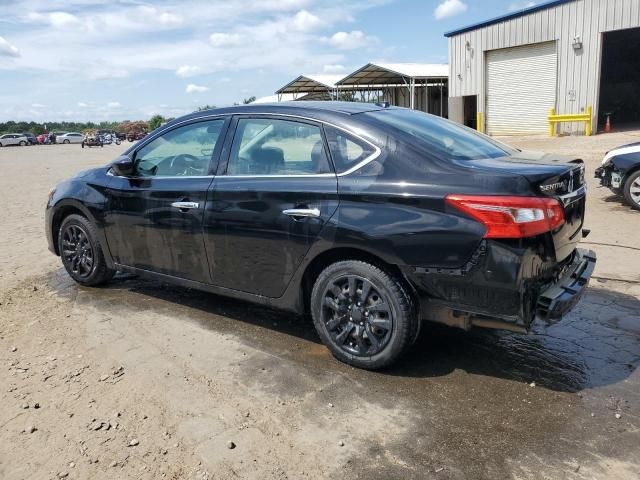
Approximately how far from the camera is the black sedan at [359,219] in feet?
10.6

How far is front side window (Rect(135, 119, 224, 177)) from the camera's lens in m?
4.48

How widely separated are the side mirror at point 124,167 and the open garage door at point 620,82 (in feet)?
95.9

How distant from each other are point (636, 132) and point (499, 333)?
66.3 ft

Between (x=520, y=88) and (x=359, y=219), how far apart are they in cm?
2294

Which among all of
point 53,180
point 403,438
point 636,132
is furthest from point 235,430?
point 636,132

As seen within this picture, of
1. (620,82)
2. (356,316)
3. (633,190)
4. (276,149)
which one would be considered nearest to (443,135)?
(276,149)

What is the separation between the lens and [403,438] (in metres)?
3.01

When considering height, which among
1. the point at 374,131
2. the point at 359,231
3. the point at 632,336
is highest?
the point at 374,131

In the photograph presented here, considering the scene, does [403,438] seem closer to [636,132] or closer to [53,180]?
[53,180]

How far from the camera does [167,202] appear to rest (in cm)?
457

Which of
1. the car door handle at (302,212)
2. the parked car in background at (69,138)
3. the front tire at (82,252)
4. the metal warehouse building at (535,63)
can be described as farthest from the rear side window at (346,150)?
the parked car in background at (69,138)

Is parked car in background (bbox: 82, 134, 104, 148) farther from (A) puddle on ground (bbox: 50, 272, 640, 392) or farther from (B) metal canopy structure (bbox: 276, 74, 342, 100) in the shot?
(A) puddle on ground (bbox: 50, 272, 640, 392)

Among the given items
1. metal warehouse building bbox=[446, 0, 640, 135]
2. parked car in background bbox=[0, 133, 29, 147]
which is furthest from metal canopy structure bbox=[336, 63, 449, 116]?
parked car in background bbox=[0, 133, 29, 147]

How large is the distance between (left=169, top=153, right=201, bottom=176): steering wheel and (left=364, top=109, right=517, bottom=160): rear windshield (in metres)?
1.50
